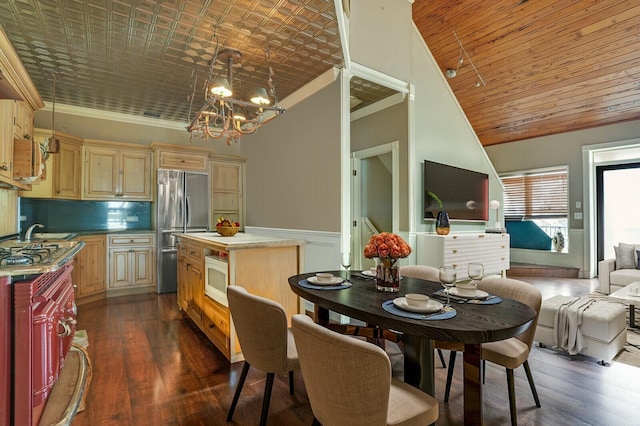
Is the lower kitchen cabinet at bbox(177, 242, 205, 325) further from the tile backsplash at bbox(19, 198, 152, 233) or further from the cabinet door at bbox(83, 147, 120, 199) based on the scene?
the tile backsplash at bbox(19, 198, 152, 233)

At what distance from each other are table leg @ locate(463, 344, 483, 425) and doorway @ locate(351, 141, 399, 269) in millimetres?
3633

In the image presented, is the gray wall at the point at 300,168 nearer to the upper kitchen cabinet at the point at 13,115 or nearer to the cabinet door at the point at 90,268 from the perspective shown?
the cabinet door at the point at 90,268

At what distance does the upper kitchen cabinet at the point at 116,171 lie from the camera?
482 centimetres

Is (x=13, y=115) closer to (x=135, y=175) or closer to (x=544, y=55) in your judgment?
(x=135, y=175)

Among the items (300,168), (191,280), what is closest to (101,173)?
(191,280)

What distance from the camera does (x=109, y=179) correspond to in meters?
4.97

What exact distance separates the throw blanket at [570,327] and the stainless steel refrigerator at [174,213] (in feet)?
15.8

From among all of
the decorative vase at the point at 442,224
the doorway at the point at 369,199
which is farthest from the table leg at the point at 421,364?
the doorway at the point at 369,199

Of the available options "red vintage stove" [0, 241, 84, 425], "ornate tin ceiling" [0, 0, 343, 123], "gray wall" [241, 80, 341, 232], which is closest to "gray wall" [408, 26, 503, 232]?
"gray wall" [241, 80, 341, 232]

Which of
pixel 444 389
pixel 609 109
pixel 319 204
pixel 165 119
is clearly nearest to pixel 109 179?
pixel 165 119

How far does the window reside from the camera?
655cm

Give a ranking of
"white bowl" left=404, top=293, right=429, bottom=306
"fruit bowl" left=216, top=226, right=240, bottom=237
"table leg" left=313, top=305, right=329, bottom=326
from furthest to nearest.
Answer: "fruit bowl" left=216, top=226, right=240, bottom=237, "table leg" left=313, top=305, right=329, bottom=326, "white bowl" left=404, top=293, right=429, bottom=306

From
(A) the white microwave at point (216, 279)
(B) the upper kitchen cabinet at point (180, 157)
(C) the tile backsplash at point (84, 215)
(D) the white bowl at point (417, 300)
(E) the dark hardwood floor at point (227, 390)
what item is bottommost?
(E) the dark hardwood floor at point (227, 390)

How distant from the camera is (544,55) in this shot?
16.1ft
